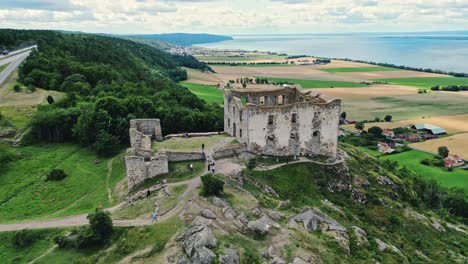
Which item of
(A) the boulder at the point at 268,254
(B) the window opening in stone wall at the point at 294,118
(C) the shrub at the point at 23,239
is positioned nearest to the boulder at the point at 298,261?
(A) the boulder at the point at 268,254

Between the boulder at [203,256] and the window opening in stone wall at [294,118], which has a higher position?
the window opening in stone wall at [294,118]

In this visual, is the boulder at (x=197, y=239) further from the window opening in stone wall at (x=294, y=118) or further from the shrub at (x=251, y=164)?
the window opening in stone wall at (x=294, y=118)

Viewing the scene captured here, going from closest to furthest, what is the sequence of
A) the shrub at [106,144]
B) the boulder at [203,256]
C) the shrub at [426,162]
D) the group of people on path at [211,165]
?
the boulder at [203,256]
the group of people on path at [211,165]
the shrub at [106,144]
the shrub at [426,162]

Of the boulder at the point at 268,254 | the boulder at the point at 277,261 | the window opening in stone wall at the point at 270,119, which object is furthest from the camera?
the window opening in stone wall at the point at 270,119

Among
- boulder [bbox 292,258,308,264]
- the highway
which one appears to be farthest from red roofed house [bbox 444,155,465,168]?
the highway

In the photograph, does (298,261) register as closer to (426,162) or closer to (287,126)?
(287,126)

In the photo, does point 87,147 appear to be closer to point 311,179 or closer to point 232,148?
point 232,148

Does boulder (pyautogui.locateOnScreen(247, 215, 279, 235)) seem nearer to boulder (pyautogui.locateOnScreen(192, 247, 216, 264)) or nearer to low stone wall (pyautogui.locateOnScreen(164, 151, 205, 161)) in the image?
boulder (pyautogui.locateOnScreen(192, 247, 216, 264))
